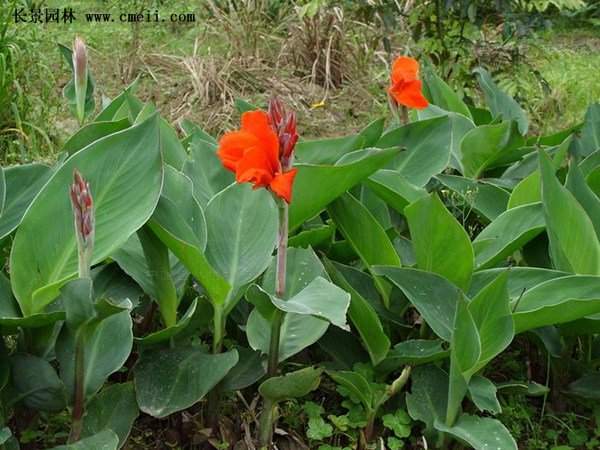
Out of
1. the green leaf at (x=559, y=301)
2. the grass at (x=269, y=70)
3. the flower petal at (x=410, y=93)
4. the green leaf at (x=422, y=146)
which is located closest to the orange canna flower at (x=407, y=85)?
the flower petal at (x=410, y=93)

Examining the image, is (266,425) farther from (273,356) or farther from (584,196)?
(584,196)

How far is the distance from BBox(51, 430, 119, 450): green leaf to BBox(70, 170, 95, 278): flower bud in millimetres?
288

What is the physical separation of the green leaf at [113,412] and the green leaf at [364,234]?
0.53m

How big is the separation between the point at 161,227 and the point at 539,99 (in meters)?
4.00

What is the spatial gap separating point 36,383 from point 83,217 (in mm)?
395

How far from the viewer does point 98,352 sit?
167 cm

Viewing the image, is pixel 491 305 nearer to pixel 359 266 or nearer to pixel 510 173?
pixel 359 266

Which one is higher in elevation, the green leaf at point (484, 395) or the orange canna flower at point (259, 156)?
the orange canna flower at point (259, 156)

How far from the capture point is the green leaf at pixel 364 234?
6.10 feet

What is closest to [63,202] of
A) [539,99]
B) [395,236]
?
[395,236]

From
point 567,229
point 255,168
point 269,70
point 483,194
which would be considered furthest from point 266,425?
point 269,70

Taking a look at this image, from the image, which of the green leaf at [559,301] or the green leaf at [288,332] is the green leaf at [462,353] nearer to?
the green leaf at [559,301]

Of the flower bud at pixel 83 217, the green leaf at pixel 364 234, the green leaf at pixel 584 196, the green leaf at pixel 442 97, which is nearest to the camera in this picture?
the flower bud at pixel 83 217

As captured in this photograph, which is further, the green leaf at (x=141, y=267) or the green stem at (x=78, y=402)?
the green leaf at (x=141, y=267)
